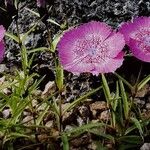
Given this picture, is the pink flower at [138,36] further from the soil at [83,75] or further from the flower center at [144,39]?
the soil at [83,75]

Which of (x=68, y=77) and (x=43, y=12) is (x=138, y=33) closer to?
(x=43, y=12)

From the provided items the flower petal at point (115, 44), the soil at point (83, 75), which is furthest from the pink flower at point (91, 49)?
the soil at point (83, 75)

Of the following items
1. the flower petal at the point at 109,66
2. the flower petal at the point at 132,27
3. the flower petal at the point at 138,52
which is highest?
the flower petal at the point at 132,27

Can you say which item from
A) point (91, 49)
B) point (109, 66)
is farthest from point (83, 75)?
point (109, 66)

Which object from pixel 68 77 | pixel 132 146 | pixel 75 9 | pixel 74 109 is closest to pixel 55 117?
pixel 74 109

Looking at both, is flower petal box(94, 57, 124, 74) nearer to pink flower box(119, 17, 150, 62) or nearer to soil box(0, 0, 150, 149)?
pink flower box(119, 17, 150, 62)

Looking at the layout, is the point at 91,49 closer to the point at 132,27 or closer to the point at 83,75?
the point at 132,27

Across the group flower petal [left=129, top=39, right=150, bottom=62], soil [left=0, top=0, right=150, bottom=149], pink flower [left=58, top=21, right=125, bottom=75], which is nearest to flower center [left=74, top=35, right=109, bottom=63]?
pink flower [left=58, top=21, right=125, bottom=75]
